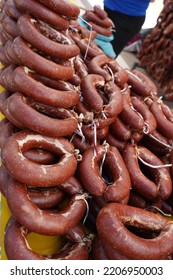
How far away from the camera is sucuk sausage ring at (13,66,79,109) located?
2.00 meters

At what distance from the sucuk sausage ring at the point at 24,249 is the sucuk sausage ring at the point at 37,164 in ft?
0.84

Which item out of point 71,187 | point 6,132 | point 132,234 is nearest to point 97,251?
point 132,234

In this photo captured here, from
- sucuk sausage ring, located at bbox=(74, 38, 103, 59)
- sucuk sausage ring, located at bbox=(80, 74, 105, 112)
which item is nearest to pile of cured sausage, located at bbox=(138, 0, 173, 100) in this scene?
sucuk sausage ring, located at bbox=(74, 38, 103, 59)

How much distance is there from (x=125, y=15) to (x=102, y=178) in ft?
11.1

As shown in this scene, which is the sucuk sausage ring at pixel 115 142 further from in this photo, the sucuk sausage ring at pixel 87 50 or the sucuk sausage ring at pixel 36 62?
the sucuk sausage ring at pixel 87 50

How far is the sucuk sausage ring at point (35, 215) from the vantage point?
173cm

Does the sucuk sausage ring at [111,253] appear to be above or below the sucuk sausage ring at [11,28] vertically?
below

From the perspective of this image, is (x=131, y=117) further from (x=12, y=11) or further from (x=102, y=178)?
(x=12, y=11)

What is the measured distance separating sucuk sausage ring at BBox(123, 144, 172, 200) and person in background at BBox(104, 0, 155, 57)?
2.91m

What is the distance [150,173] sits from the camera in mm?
2461

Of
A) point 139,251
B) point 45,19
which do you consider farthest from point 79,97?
point 139,251

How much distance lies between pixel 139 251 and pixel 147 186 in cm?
56

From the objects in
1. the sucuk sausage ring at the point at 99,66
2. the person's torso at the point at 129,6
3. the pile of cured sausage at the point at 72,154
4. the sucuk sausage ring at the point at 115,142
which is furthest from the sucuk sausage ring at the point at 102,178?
the person's torso at the point at 129,6
